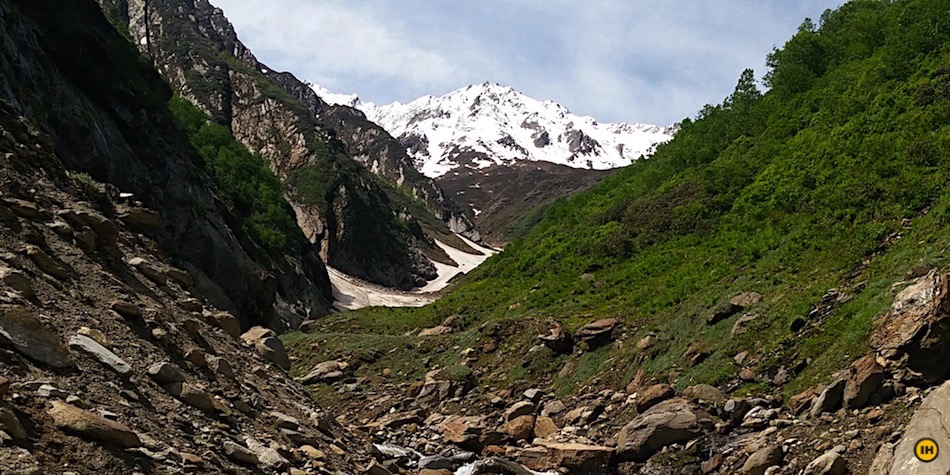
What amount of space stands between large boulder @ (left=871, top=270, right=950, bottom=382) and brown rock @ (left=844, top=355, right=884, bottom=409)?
0.19 metres

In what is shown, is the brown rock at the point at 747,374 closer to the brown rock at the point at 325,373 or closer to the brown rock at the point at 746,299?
the brown rock at the point at 746,299

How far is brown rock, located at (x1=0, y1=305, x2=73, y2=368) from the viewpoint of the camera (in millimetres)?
6871

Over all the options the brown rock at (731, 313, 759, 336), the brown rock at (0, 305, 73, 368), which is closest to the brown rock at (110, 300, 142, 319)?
the brown rock at (0, 305, 73, 368)

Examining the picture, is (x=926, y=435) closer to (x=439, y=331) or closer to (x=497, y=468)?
(x=497, y=468)

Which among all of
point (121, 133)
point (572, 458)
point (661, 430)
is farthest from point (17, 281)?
point (121, 133)

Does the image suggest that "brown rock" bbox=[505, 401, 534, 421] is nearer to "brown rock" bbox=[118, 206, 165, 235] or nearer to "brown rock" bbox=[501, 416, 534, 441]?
"brown rock" bbox=[501, 416, 534, 441]

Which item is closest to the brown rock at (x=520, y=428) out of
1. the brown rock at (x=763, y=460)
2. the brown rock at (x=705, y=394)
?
the brown rock at (x=705, y=394)

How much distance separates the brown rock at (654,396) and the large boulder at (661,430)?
1.15 meters

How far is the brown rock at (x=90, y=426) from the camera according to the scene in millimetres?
6191

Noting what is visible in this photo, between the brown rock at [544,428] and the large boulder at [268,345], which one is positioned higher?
the large boulder at [268,345]

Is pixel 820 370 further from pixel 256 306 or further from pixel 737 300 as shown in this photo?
pixel 256 306

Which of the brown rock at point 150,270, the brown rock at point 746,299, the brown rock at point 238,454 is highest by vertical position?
the brown rock at point 150,270

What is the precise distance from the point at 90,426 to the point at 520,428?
13739mm

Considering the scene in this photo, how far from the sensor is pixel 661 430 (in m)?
14.8
